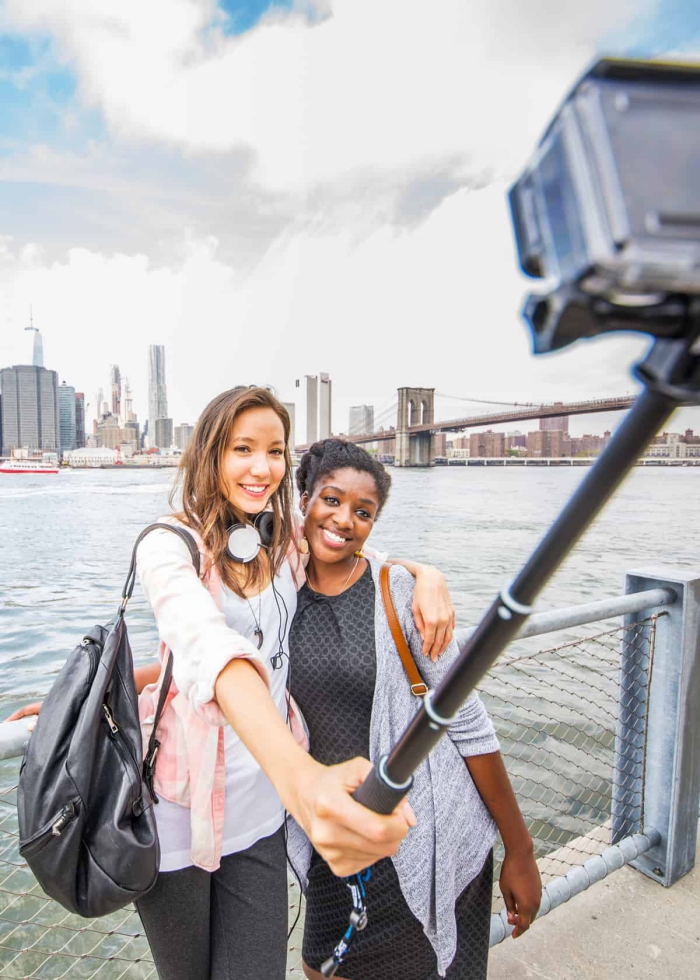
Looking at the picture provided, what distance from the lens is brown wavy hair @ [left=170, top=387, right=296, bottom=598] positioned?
1423 millimetres

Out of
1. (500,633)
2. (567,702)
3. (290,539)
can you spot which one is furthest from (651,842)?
(567,702)

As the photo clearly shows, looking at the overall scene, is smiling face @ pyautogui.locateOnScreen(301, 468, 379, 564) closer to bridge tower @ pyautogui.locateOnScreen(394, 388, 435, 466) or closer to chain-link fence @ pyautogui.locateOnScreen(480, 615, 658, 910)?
chain-link fence @ pyautogui.locateOnScreen(480, 615, 658, 910)

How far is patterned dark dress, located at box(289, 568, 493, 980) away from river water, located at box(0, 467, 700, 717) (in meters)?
0.56

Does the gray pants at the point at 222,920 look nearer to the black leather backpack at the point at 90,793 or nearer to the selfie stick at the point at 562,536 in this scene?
the black leather backpack at the point at 90,793

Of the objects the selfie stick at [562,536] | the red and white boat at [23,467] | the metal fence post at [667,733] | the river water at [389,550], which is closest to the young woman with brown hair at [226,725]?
the selfie stick at [562,536]

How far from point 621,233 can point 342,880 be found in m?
1.56

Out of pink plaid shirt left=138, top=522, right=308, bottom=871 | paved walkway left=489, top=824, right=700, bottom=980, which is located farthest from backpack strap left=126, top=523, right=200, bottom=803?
paved walkway left=489, top=824, right=700, bottom=980

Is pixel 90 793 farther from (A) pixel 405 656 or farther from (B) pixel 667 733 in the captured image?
(B) pixel 667 733

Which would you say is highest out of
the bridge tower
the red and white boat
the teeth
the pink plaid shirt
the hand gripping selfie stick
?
the bridge tower

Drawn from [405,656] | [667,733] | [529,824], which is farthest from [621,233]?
[529,824]

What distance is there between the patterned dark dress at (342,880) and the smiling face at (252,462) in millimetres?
317

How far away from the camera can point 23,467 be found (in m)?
65.8

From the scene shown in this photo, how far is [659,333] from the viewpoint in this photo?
1.35 feet

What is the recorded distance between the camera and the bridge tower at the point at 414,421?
43.8 metres
